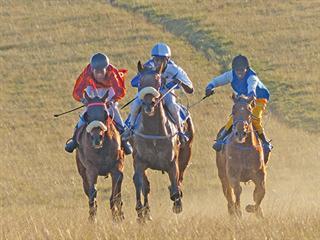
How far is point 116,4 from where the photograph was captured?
2368 inches

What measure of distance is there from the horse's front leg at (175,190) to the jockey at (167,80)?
0.81 metres

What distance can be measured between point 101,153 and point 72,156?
16908mm

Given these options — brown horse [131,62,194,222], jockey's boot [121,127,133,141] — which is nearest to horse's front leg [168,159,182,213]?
brown horse [131,62,194,222]

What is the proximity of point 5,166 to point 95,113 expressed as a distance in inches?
635

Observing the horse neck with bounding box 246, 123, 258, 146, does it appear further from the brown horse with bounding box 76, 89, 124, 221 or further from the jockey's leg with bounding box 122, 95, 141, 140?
the brown horse with bounding box 76, 89, 124, 221

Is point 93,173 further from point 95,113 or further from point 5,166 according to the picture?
point 5,166

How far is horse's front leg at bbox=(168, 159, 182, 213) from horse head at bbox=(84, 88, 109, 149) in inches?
46.0

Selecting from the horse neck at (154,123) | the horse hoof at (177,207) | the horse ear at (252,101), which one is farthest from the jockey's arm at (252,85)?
the horse hoof at (177,207)

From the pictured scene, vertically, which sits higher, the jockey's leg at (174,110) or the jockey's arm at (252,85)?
the jockey's arm at (252,85)

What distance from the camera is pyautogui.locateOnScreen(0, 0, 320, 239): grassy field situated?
12.5 m

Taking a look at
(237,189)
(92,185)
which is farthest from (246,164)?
(92,185)

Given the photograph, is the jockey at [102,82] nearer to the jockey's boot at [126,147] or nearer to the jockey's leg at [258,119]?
the jockey's boot at [126,147]

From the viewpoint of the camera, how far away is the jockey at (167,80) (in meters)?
16.2

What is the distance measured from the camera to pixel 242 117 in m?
15.5
